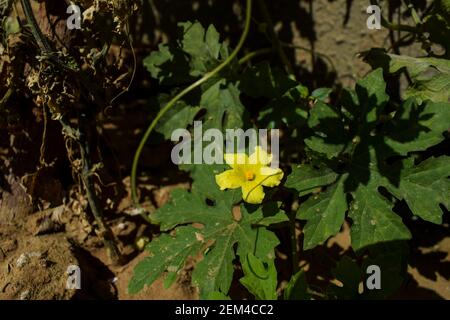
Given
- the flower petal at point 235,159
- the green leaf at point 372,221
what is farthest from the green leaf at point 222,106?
the green leaf at point 372,221

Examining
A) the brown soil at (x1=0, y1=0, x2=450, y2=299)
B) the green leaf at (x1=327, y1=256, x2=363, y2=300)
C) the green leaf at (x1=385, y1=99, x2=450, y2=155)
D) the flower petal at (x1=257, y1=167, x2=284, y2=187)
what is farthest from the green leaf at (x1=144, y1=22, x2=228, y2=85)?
the green leaf at (x1=327, y1=256, x2=363, y2=300)

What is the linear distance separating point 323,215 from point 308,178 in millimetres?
183

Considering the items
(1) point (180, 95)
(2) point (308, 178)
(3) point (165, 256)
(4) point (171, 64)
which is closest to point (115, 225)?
(3) point (165, 256)

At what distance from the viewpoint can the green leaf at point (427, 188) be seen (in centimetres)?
244

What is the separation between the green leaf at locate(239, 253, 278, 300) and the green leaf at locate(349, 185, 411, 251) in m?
0.42

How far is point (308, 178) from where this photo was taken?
2.60m

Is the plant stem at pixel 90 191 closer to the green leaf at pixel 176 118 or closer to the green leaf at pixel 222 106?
the green leaf at pixel 176 118

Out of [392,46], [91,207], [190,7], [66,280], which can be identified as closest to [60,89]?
[91,207]

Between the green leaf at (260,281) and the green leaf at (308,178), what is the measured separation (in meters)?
0.44

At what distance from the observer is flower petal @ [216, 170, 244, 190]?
259 centimetres

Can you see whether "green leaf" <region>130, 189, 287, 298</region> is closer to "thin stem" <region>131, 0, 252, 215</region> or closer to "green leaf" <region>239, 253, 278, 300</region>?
"green leaf" <region>239, 253, 278, 300</region>

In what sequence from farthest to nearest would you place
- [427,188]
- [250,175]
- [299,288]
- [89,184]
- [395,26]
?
1. [395,26]
2. [89,184]
3. [250,175]
4. [427,188]
5. [299,288]

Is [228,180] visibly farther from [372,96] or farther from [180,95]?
[372,96]

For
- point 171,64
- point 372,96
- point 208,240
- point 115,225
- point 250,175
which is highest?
point 171,64
